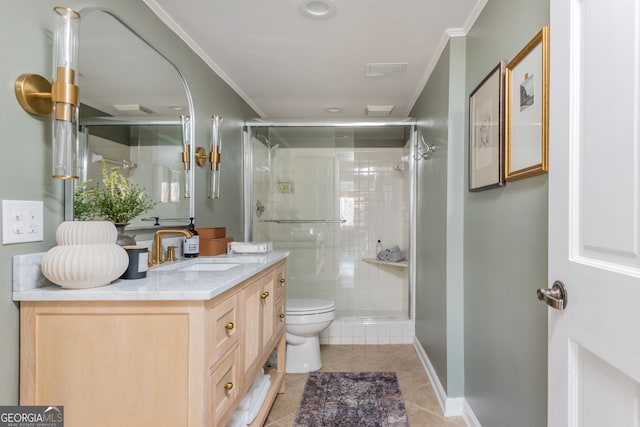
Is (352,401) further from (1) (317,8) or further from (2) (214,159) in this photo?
(1) (317,8)

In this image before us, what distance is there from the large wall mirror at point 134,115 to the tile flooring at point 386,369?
128cm

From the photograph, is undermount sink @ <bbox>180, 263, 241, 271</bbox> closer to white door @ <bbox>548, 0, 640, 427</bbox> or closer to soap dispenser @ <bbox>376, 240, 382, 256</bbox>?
white door @ <bbox>548, 0, 640, 427</bbox>

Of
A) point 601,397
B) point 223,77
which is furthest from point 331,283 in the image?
point 601,397

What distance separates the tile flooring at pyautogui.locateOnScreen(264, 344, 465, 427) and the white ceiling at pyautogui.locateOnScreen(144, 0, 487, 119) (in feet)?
7.11

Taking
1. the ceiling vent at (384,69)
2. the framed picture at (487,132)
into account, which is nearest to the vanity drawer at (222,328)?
the framed picture at (487,132)

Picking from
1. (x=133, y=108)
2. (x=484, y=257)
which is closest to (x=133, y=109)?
(x=133, y=108)

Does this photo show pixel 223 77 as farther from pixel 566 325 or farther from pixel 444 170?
pixel 566 325

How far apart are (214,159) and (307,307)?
125 cm

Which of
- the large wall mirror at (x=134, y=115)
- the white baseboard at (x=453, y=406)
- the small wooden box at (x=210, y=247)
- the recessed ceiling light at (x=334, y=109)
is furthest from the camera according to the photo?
the recessed ceiling light at (x=334, y=109)

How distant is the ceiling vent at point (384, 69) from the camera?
8.46ft

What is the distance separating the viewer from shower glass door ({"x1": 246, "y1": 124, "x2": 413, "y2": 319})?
3590mm

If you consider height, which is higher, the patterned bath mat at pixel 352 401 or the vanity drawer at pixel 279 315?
the vanity drawer at pixel 279 315

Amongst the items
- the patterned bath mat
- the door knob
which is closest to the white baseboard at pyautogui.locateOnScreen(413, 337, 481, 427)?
the patterned bath mat

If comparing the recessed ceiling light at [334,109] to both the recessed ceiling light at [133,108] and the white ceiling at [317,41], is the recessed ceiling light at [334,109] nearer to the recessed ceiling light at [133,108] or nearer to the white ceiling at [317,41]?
the white ceiling at [317,41]
